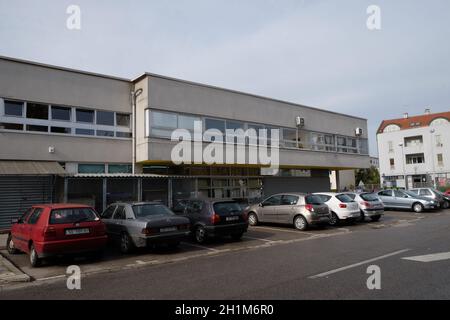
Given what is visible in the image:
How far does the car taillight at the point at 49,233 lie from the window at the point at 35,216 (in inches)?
30.6

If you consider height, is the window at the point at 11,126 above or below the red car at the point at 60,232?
above

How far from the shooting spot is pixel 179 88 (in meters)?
17.9

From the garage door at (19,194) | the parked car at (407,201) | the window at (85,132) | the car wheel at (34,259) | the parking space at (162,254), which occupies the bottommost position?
the parking space at (162,254)

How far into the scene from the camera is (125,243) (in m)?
10.4

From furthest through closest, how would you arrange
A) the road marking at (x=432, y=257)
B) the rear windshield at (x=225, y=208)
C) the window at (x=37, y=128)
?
the window at (x=37, y=128), the rear windshield at (x=225, y=208), the road marking at (x=432, y=257)

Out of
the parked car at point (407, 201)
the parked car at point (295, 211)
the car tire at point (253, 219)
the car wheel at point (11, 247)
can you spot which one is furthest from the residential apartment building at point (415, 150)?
the car wheel at point (11, 247)

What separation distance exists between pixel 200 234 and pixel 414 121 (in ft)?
226

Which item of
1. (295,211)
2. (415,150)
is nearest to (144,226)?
(295,211)

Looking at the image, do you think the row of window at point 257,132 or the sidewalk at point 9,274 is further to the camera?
the row of window at point 257,132

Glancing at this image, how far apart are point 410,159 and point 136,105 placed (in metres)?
60.6

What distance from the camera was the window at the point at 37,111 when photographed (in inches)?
587

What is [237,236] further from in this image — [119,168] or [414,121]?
[414,121]

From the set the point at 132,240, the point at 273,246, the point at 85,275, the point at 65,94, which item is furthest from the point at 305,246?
the point at 65,94

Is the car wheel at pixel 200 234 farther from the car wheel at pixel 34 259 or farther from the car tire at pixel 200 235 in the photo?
the car wheel at pixel 34 259
